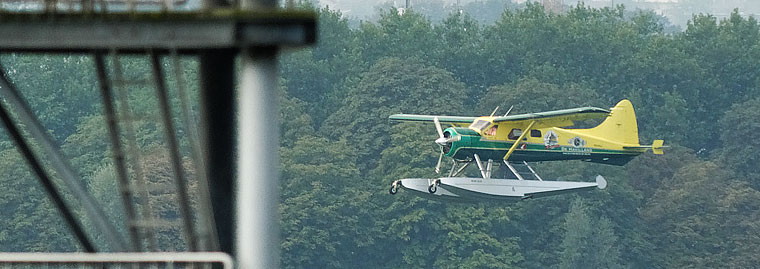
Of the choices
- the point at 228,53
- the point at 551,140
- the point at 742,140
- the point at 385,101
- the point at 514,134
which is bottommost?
the point at 742,140

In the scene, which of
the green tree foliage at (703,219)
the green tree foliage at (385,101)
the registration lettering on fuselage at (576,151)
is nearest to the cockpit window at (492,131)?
the registration lettering on fuselage at (576,151)

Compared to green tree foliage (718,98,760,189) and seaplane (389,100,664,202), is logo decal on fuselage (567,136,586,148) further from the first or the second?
green tree foliage (718,98,760,189)

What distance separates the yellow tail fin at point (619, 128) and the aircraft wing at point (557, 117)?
379 centimetres

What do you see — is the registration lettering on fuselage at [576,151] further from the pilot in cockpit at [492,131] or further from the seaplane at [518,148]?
the pilot in cockpit at [492,131]

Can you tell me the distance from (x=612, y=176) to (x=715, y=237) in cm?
500

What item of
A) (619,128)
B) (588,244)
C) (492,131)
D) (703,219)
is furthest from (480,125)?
(703,219)

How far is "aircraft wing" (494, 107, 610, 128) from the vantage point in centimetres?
4475

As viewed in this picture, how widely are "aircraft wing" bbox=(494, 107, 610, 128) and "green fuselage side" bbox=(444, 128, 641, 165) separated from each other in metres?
0.54

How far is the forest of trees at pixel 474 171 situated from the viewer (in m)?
80.7

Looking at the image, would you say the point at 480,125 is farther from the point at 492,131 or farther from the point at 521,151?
the point at 521,151

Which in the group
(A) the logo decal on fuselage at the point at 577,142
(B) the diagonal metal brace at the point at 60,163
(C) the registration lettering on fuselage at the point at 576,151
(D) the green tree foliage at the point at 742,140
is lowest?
(D) the green tree foliage at the point at 742,140

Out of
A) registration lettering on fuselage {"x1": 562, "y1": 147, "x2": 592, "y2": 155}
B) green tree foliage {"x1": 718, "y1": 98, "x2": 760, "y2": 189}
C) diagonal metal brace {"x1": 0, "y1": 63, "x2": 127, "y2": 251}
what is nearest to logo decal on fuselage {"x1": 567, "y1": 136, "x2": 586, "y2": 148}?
registration lettering on fuselage {"x1": 562, "y1": 147, "x2": 592, "y2": 155}

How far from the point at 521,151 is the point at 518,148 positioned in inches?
6.4

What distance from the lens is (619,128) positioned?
53.2 meters
